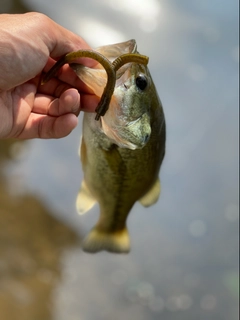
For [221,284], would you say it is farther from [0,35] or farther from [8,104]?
Answer: [0,35]

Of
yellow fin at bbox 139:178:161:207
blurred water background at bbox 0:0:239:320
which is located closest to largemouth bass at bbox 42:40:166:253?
yellow fin at bbox 139:178:161:207

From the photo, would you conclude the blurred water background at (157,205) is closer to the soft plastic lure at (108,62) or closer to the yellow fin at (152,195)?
the yellow fin at (152,195)

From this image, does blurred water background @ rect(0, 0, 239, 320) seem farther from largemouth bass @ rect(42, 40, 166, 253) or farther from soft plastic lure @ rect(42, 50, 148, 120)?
soft plastic lure @ rect(42, 50, 148, 120)

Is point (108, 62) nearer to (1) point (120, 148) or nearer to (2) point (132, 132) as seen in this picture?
(2) point (132, 132)

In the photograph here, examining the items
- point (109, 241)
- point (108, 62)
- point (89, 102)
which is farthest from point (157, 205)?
point (108, 62)

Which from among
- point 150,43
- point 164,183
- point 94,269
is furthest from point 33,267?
point 150,43

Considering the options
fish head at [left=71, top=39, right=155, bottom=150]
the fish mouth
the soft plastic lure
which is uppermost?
the soft plastic lure
